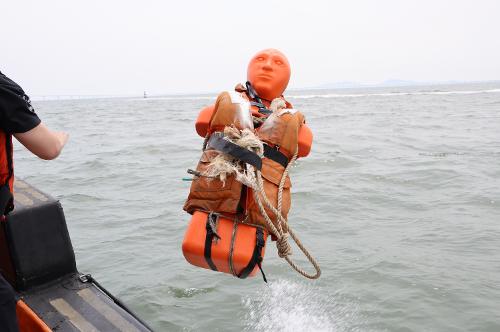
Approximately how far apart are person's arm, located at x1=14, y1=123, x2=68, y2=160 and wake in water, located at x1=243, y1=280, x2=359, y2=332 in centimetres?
319

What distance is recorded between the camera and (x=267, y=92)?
2869 millimetres

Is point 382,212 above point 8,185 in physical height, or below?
below

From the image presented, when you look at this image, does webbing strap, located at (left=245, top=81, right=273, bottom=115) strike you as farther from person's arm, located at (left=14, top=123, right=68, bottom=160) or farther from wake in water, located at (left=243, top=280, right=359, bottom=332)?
wake in water, located at (left=243, top=280, right=359, bottom=332)

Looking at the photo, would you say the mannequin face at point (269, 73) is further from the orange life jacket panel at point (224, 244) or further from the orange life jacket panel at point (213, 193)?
the orange life jacket panel at point (224, 244)

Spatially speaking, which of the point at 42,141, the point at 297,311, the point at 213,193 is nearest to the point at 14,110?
the point at 42,141

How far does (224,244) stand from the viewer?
241cm

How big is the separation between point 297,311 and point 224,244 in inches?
109

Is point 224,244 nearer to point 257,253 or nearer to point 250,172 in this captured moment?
point 257,253

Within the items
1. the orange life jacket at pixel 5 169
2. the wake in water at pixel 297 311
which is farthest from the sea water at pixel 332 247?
the orange life jacket at pixel 5 169

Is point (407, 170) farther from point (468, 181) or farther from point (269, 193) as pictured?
point (269, 193)

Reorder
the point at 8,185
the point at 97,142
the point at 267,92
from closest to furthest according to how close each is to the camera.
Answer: the point at 8,185 → the point at 267,92 → the point at 97,142

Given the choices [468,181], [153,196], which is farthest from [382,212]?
[153,196]

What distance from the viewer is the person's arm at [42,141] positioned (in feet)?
6.37

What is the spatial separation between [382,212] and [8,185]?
6.98 metres
